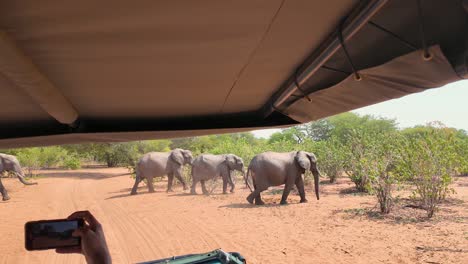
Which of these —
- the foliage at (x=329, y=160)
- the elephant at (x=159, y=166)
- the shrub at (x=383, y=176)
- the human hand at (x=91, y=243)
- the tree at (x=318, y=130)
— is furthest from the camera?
the tree at (x=318, y=130)

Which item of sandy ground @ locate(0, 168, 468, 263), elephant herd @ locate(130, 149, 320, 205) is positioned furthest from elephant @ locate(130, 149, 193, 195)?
sandy ground @ locate(0, 168, 468, 263)

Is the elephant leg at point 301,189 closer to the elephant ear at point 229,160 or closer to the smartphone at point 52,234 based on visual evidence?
the elephant ear at point 229,160

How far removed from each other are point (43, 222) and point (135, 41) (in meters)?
0.78

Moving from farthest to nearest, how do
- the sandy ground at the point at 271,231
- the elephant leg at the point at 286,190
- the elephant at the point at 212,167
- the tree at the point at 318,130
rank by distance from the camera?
the tree at the point at 318,130 → the elephant at the point at 212,167 → the elephant leg at the point at 286,190 → the sandy ground at the point at 271,231

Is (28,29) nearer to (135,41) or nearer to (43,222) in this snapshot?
(135,41)

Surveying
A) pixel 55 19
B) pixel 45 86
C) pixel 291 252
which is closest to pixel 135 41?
pixel 55 19

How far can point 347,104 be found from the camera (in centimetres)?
220

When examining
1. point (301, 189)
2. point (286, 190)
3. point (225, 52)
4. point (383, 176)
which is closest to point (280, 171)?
point (286, 190)

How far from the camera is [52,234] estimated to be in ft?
4.93

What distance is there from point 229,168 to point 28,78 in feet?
47.7

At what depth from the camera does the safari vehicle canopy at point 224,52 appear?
128 centimetres

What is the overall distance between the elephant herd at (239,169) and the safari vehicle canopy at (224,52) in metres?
9.68

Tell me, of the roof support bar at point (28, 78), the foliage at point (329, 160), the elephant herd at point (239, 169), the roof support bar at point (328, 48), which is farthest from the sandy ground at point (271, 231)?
the foliage at point (329, 160)

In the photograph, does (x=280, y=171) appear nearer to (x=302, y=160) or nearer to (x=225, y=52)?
(x=302, y=160)
